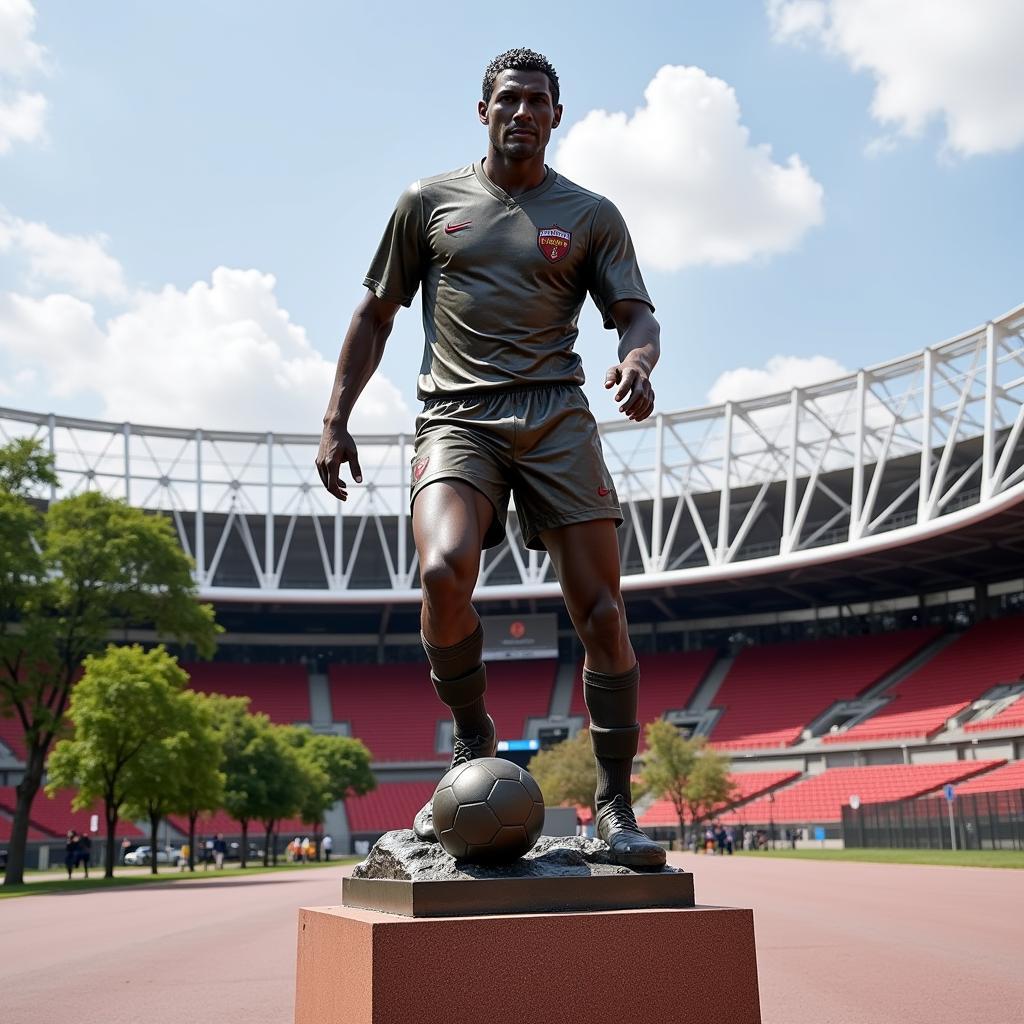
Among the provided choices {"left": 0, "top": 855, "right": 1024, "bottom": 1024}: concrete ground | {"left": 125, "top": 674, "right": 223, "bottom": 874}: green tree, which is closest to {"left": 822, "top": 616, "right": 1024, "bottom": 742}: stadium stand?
{"left": 0, "top": 855, "right": 1024, "bottom": 1024}: concrete ground

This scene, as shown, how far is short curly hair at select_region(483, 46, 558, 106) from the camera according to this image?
15.5 ft

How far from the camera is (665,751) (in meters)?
44.7

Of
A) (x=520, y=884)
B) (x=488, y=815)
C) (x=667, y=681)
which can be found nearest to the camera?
(x=520, y=884)

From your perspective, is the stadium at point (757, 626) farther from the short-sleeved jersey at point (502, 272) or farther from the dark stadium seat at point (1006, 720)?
the short-sleeved jersey at point (502, 272)

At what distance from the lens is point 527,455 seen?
14.8 ft

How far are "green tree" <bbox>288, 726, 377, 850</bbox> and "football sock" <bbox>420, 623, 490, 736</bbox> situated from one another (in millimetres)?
40932

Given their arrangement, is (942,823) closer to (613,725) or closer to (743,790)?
(743,790)

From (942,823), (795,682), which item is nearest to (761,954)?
(942,823)

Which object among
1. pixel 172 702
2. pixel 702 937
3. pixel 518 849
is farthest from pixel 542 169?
pixel 172 702

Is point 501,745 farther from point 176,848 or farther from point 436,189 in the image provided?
point 436,189

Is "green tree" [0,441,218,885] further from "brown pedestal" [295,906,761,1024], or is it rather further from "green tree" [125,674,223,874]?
"brown pedestal" [295,906,761,1024]

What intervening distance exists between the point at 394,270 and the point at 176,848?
50.1 metres

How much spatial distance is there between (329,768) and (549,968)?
1832 inches

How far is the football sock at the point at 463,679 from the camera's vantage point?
4477 millimetres
